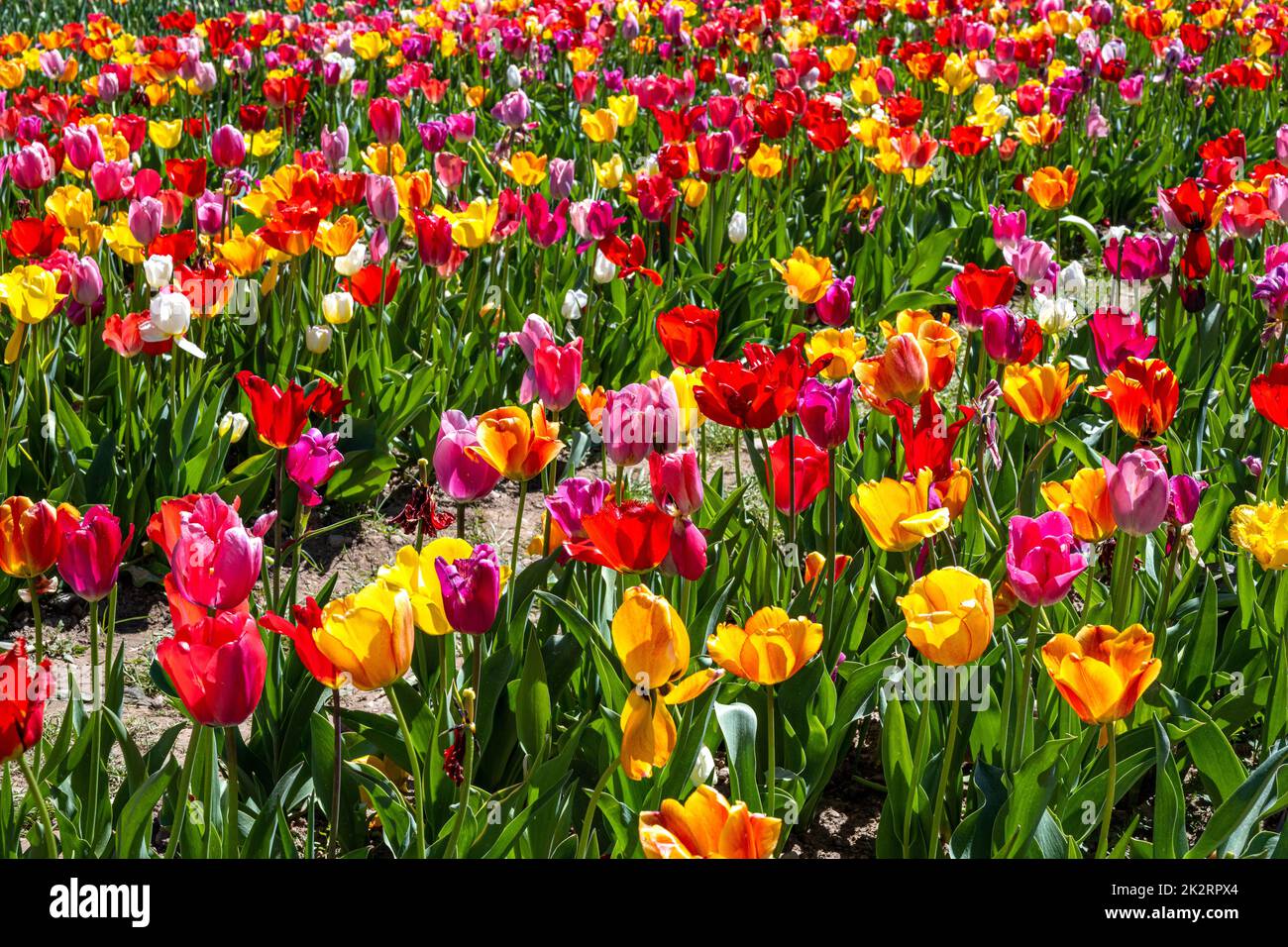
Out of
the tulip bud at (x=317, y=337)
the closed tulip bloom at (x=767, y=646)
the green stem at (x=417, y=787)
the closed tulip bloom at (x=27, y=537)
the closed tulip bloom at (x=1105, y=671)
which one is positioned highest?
the closed tulip bloom at (x=1105, y=671)

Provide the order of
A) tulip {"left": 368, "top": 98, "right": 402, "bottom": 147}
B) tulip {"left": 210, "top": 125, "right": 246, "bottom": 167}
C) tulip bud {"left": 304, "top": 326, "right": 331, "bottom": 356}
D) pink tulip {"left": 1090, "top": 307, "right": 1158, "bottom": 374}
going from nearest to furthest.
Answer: pink tulip {"left": 1090, "top": 307, "right": 1158, "bottom": 374} → tulip bud {"left": 304, "top": 326, "right": 331, "bottom": 356} → tulip {"left": 210, "top": 125, "right": 246, "bottom": 167} → tulip {"left": 368, "top": 98, "right": 402, "bottom": 147}

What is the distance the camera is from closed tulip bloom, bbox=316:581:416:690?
4.63ft

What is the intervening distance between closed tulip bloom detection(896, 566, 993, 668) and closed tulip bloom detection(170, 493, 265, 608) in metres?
0.73

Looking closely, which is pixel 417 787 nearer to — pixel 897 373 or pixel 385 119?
pixel 897 373

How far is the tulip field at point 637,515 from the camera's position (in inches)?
63.2

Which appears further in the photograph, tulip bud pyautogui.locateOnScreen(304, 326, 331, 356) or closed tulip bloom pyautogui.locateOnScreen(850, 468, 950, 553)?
tulip bud pyautogui.locateOnScreen(304, 326, 331, 356)

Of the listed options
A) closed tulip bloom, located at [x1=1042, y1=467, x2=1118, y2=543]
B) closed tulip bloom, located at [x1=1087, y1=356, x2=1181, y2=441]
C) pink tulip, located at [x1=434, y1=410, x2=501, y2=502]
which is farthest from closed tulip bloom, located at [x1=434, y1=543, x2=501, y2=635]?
closed tulip bloom, located at [x1=1087, y1=356, x2=1181, y2=441]

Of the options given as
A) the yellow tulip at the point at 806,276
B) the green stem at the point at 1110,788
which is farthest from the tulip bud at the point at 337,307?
Answer: the green stem at the point at 1110,788

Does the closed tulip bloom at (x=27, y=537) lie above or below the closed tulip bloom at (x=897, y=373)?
below

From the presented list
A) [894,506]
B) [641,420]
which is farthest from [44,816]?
[894,506]

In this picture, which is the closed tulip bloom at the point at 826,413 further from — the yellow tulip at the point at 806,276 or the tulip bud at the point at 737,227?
the tulip bud at the point at 737,227

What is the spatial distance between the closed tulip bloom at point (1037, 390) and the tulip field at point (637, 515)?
0.04ft

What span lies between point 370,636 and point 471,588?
0.49 feet

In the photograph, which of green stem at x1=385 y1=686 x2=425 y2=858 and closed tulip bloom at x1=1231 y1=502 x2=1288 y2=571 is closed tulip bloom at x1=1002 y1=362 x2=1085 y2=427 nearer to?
closed tulip bloom at x1=1231 y1=502 x2=1288 y2=571
